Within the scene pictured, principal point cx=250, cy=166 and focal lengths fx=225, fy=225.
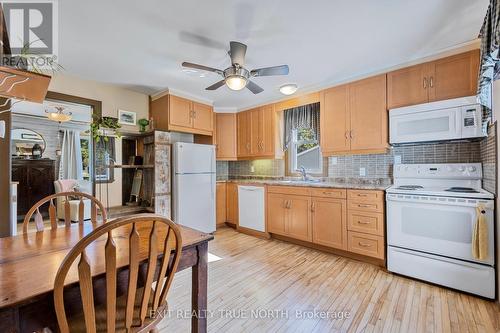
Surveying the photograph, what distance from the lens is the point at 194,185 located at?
3562 mm

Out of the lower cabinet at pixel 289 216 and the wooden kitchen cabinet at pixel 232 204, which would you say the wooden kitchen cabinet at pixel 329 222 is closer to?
the lower cabinet at pixel 289 216

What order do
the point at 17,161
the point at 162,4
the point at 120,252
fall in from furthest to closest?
1. the point at 17,161
2. the point at 162,4
3. the point at 120,252

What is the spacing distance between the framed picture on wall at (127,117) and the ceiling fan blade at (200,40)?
185cm

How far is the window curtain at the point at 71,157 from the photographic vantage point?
508cm

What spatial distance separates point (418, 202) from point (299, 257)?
4.80 ft

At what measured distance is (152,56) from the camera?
2.43 metres

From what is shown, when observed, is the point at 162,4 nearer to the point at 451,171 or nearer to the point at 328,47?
the point at 328,47

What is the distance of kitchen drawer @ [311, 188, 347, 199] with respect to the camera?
279 centimetres

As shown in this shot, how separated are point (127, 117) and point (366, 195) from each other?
3513 mm

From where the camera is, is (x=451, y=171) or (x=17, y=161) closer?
(x=451, y=171)

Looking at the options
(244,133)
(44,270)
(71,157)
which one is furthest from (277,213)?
(71,157)

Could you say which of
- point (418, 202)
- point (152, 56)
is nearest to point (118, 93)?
point (152, 56)

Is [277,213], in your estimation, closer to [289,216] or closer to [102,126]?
[289,216]

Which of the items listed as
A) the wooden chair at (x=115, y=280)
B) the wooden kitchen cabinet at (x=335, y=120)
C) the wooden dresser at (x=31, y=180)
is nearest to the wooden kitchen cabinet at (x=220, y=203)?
the wooden kitchen cabinet at (x=335, y=120)
